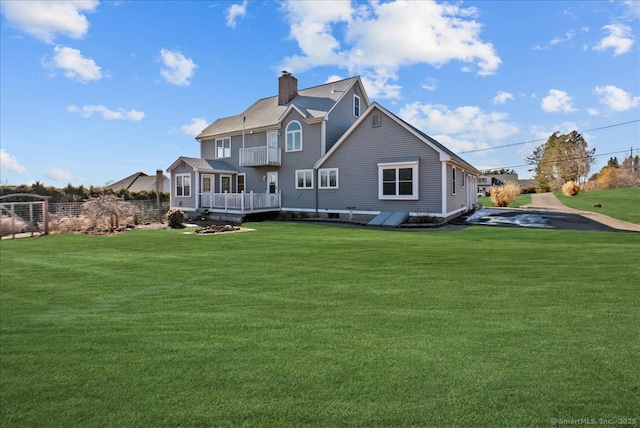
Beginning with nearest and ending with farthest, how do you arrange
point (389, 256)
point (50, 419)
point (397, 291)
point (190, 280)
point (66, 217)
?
point (50, 419), point (397, 291), point (190, 280), point (389, 256), point (66, 217)

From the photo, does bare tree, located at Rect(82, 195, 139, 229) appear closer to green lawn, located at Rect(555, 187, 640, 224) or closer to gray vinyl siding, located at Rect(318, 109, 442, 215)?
gray vinyl siding, located at Rect(318, 109, 442, 215)

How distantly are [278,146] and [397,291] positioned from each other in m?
19.9

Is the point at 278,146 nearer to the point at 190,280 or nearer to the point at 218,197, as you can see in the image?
the point at 218,197

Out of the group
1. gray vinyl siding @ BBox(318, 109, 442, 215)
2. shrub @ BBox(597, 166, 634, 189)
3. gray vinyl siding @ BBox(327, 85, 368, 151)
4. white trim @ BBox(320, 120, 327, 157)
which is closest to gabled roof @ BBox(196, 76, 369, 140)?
gray vinyl siding @ BBox(327, 85, 368, 151)

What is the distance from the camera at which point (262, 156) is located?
23.8 meters

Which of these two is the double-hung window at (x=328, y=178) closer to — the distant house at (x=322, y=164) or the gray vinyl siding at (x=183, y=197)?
the distant house at (x=322, y=164)

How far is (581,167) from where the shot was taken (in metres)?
53.1

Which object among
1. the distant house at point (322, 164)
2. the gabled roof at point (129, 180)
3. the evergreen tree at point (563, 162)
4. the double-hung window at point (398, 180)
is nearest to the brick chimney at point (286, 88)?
the distant house at point (322, 164)

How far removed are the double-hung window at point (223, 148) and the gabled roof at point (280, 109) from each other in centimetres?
46

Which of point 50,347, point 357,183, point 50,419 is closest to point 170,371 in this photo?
point 50,419

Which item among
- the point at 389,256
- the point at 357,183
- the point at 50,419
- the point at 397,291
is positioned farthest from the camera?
the point at 357,183

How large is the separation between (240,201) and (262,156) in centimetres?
387

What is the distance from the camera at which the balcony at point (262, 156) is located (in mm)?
23547

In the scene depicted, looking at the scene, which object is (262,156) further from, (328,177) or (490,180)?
(490,180)
